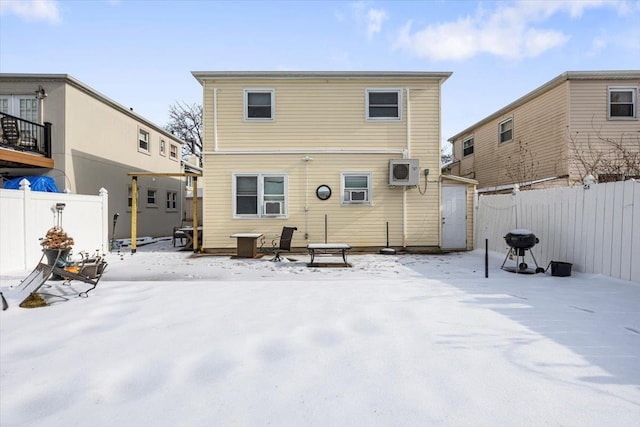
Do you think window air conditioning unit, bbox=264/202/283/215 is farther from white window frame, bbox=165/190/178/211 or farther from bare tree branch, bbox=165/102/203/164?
bare tree branch, bbox=165/102/203/164

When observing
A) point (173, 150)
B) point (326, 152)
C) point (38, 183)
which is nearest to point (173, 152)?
point (173, 150)

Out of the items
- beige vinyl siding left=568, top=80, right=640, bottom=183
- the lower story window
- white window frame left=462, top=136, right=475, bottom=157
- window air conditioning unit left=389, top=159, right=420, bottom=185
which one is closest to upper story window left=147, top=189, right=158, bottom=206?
the lower story window

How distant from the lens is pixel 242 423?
2.42 m

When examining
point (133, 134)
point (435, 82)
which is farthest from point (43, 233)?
point (435, 82)

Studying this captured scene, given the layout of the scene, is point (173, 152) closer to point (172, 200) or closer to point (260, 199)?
point (172, 200)

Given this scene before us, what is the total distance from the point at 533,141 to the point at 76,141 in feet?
58.5

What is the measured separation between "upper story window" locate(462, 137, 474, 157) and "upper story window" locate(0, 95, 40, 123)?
20.3 m

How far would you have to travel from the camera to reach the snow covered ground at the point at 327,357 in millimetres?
2557

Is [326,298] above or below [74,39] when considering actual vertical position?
below

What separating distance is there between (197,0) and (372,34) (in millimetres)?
5166

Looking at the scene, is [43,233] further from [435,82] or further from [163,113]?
[163,113]

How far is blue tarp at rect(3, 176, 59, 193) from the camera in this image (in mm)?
11961

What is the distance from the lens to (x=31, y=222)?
8289 millimetres

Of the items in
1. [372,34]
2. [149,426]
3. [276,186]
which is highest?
[372,34]
